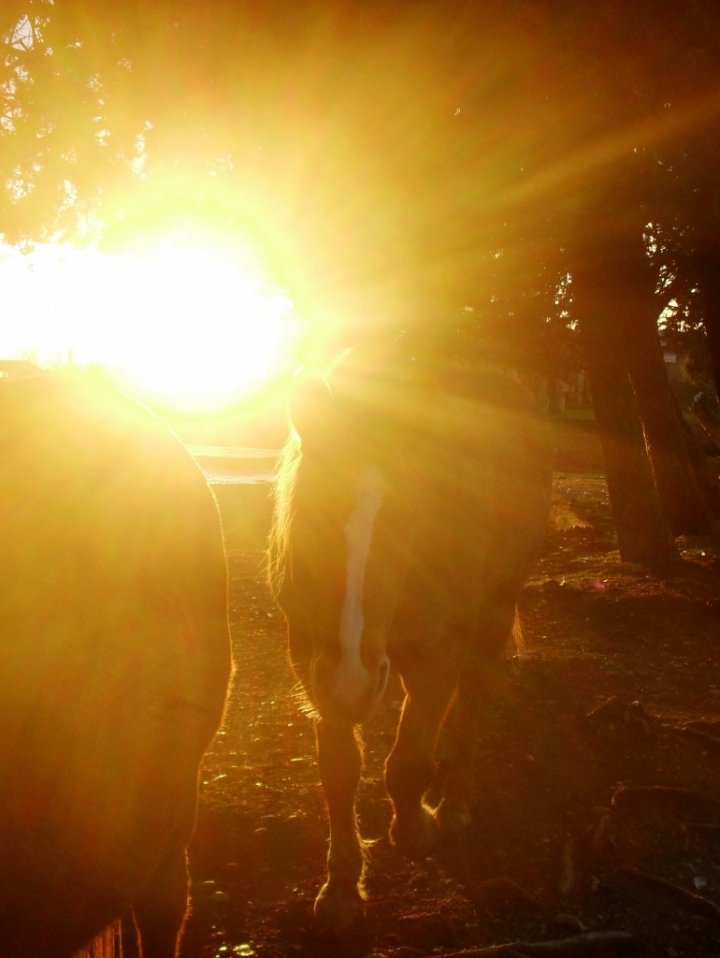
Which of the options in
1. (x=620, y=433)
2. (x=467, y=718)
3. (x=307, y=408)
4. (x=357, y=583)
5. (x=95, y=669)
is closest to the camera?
(x=95, y=669)

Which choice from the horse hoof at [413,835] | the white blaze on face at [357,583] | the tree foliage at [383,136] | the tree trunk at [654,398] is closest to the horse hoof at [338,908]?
the horse hoof at [413,835]

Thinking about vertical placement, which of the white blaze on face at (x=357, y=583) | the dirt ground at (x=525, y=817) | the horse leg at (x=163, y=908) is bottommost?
the dirt ground at (x=525, y=817)

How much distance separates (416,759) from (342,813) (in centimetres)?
49

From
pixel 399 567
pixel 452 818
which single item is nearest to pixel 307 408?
pixel 399 567

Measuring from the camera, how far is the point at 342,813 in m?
3.28

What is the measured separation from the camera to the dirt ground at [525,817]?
3.05 meters

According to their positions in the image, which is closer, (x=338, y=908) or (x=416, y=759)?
(x=338, y=908)

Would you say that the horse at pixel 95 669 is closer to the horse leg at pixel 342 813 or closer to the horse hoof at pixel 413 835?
the horse leg at pixel 342 813

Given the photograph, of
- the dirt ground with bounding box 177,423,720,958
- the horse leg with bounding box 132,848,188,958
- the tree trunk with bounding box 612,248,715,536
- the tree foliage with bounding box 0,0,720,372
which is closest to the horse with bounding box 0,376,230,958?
the horse leg with bounding box 132,848,188,958

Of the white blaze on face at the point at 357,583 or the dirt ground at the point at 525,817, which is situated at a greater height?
the white blaze on face at the point at 357,583

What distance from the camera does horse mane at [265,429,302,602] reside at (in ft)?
10.8

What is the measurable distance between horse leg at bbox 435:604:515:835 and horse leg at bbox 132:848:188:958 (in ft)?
6.74

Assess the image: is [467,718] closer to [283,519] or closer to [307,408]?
[283,519]

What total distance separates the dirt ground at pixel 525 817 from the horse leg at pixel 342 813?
12 cm
